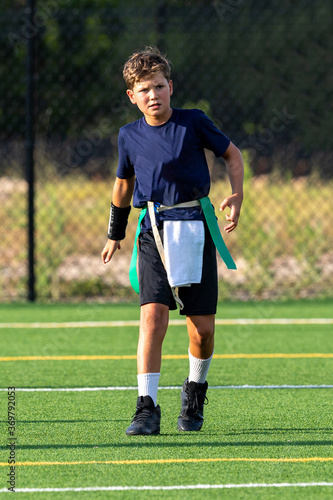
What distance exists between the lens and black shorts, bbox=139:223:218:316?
13.6 ft

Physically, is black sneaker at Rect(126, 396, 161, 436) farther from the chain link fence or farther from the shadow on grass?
the chain link fence

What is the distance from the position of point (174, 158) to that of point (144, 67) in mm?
447

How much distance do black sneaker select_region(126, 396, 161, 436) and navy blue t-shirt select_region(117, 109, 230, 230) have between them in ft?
2.73

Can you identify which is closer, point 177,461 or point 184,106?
point 177,461

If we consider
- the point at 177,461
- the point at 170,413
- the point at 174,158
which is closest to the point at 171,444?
the point at 177,461

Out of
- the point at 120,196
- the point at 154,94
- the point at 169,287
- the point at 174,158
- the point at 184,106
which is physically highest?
the point at 184,106

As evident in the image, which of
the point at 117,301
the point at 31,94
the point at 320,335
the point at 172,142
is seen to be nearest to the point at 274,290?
the point at 117,301

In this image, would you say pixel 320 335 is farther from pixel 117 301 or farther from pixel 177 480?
pixel 177 480

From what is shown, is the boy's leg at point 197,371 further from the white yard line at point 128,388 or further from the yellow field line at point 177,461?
the white yard line at point 128,388

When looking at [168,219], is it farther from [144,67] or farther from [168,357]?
[168,357]

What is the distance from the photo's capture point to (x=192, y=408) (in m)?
4.23

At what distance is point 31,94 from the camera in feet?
30.6

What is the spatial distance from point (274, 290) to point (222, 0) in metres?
6.67

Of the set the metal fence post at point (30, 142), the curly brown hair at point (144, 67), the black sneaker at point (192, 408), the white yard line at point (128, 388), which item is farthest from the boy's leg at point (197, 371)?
the metal fence post at point (30, 142)
